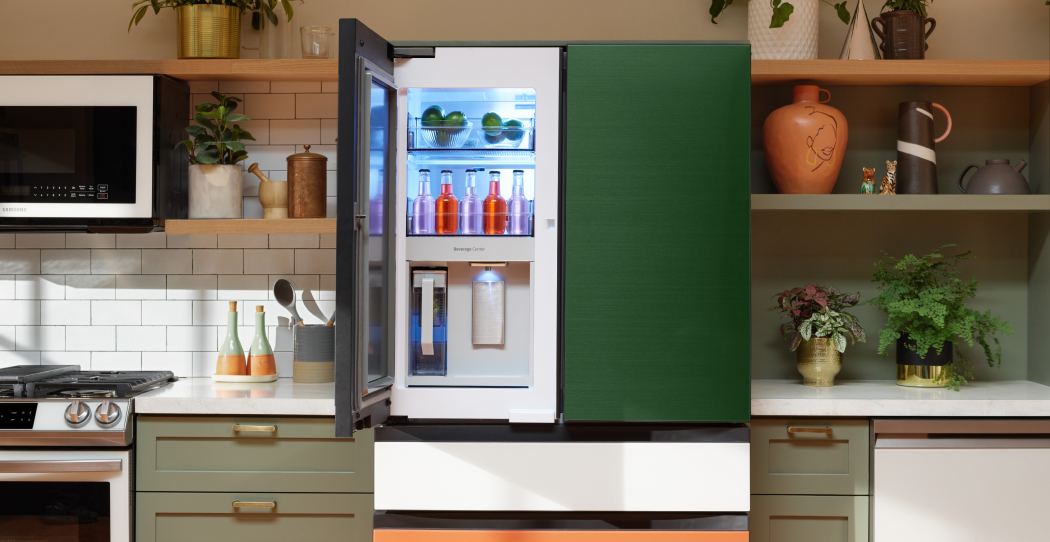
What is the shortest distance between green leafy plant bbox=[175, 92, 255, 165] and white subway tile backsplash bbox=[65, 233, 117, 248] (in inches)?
21.8

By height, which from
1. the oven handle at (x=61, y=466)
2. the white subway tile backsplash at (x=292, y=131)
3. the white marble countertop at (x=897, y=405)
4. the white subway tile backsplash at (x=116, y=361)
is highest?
the white subway tile backsplash at (x=292, y=131)

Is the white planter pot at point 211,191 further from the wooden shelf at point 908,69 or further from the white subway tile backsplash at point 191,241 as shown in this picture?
the wooden shelf at point 908,69

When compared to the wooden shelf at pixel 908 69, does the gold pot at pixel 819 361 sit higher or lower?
lower

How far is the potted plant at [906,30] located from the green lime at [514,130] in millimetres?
1421

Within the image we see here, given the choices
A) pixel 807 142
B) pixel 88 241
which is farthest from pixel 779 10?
pixel 88 241

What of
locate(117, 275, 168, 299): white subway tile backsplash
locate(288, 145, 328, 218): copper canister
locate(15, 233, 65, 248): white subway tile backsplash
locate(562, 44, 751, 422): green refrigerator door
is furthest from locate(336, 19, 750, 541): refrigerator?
locate(15, 233, 65, 248): white subway tile backsplash

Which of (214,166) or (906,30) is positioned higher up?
(906,30)

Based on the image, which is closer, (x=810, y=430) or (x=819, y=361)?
(x=810, y=430)

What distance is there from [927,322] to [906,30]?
1.05m

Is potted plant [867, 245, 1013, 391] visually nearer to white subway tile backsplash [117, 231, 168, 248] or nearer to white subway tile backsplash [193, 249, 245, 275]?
white subway tile backsplash [193, 249, 245, 275]

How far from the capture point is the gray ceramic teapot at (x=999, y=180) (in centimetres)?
255

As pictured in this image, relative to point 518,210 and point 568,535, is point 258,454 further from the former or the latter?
point 518,210

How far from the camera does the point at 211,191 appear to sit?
101 inches

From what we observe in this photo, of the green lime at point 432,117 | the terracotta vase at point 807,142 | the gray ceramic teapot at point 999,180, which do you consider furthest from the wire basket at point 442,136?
the gray ceramic teapot at point 999,180
